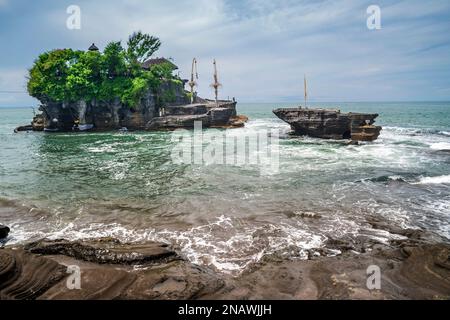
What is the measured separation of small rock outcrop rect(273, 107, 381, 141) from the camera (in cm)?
3297

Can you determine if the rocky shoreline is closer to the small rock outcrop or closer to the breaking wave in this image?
the breaking wave

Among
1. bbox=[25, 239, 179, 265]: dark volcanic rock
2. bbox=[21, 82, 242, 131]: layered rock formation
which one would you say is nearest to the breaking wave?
bbox=[25, 239, 179, 265]: dark volcanic rock

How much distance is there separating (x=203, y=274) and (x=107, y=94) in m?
44.5

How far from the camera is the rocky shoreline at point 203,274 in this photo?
643 centimetres

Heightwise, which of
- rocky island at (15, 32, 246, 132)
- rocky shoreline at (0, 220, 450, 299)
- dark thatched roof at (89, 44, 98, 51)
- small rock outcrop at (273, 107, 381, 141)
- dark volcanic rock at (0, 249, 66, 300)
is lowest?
rocky shoreline at (0, 220, 450, 299)

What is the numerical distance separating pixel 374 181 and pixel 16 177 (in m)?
22.8

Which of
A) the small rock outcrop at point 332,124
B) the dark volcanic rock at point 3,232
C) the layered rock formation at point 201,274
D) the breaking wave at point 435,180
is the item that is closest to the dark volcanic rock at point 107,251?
the layered rock formation at point 201,274

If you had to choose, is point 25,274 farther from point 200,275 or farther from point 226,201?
point 226,201

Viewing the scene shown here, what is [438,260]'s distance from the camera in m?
7.80

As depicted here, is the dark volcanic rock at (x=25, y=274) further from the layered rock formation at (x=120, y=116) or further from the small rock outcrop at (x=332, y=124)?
the layered rock formation at (x=120, y=116)

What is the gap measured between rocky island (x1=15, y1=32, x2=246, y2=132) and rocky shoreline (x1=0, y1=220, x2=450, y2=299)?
41065 millimetres

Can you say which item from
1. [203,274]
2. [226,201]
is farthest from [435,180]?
[203,274]
